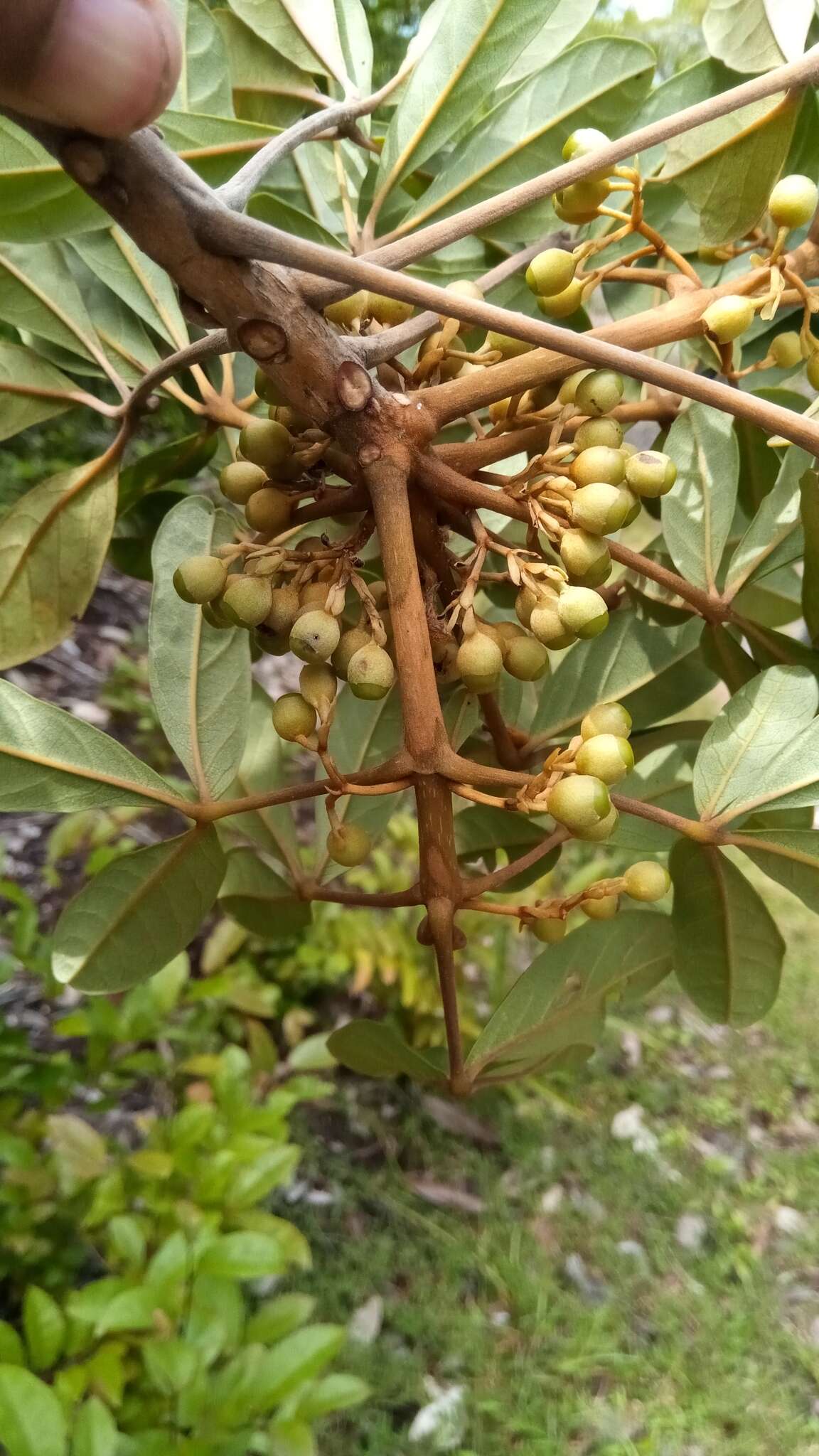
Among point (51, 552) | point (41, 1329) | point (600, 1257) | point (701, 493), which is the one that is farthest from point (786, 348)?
point (600, 1257)

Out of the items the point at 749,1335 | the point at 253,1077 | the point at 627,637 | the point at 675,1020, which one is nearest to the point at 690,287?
the point at 627,637

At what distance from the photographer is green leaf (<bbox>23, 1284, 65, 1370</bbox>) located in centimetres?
76

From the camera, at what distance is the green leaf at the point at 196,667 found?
0.45m

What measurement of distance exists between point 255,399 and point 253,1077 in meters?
1.27

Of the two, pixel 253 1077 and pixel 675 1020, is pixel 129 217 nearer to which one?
pixel 253 1077

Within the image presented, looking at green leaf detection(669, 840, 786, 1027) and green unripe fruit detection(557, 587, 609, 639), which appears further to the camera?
green leaf detection(669, 840, 786, 1027)

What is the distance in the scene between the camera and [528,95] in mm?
457

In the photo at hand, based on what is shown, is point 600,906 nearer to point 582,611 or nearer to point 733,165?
point 582,611

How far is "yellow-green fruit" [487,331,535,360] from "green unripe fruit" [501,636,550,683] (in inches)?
4.4

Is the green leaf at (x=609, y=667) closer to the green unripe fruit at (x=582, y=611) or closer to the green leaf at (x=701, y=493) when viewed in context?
the green leaf at (x=701, y=493)

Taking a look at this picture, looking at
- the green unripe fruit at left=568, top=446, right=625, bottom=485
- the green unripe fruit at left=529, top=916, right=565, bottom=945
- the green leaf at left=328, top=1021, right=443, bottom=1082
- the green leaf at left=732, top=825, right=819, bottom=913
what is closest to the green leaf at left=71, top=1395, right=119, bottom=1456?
the green leaf at left=328, top=1021, right=443, bottom=1082

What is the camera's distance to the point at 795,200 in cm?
34

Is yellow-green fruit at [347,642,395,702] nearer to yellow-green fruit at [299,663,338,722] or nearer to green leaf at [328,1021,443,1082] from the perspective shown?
yellow-green fruit at [299,663,338,722]

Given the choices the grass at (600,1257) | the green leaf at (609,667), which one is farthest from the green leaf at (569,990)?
the grass at (600,1257)
